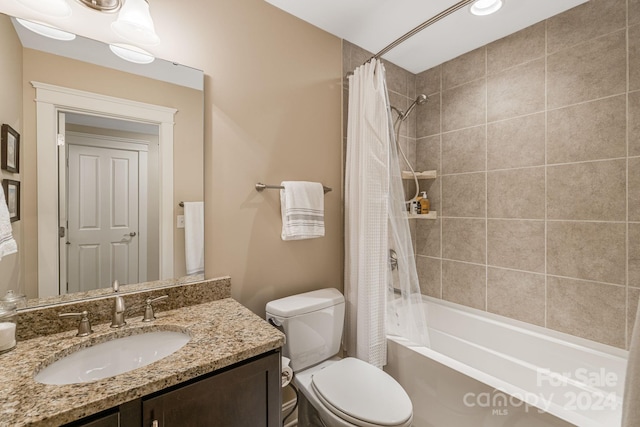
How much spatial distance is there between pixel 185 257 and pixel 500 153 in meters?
2.14

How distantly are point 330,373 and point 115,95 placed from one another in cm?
161

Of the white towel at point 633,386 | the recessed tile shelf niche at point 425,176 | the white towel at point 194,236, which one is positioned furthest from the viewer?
the recessed tile shelf niche at point 425,176

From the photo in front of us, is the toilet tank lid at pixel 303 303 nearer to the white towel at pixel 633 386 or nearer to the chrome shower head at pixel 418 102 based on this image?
the white towel at pixel 633 386

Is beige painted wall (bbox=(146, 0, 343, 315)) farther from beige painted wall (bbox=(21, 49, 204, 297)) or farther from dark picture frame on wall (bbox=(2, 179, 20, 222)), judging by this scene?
dark picture frame on wall (bbox=(2, 179, 20, 222))

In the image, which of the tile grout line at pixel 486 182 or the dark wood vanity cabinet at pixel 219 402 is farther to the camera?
the tile grout line at pixel 486 182

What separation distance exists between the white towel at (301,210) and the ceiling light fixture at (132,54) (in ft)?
2.81

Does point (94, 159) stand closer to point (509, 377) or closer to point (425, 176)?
point (425, 176)

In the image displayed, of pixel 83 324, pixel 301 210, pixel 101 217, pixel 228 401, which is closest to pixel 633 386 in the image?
pixel 228 401

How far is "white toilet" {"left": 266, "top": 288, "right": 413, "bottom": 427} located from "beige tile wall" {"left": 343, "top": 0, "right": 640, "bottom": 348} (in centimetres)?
121

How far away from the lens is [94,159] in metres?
1.16

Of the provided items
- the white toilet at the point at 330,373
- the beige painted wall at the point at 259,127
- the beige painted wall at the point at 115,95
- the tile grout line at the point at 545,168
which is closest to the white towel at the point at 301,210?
the beige painted wall at the point at 259,127

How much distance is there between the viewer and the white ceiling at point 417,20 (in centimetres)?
165

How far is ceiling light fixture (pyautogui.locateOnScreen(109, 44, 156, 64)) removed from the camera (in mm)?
1220

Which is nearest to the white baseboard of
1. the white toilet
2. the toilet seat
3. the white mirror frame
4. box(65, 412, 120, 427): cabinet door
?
the white toilet
